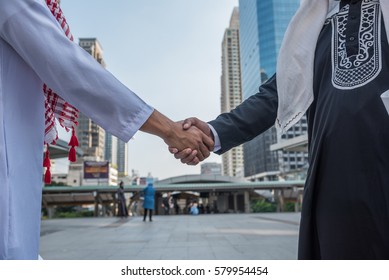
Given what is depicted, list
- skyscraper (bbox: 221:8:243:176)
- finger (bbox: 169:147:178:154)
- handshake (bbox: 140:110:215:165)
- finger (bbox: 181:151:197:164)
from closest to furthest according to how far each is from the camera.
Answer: handshake (bbox: 140:110:215:165) < finger (bbox: 169:147:178:154) < finger (bbox: 181:151:197:164) < skyscraper (bbox: 221:8:243:176)

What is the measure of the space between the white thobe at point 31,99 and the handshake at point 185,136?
0.11m

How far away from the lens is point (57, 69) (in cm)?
103

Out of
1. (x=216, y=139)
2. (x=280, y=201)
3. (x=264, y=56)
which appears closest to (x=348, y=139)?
(x=216, y=139)

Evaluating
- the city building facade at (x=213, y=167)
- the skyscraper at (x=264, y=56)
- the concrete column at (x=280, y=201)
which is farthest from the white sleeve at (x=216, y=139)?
the city building facade at (x=213, y=167)

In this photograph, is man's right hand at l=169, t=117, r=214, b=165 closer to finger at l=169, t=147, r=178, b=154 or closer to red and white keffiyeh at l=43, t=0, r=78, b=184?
finger at l=169, t=147, r=178, b=154

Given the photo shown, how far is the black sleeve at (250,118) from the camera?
155 cm

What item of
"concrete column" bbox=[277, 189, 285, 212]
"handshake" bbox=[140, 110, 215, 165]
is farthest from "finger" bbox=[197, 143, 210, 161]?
"concrete column" bbox=[277, 189, 285, 212]

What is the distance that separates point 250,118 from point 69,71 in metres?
0.84

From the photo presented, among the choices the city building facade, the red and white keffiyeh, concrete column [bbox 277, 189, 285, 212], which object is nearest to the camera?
the red and white keffiyeh

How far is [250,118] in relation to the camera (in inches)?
61.3

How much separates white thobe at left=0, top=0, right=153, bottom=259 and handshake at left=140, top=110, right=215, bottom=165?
0.35 feet

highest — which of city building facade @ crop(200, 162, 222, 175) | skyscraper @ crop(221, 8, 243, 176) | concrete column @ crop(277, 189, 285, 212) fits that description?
skyscraper @ crop(221, 8, 243, 176)

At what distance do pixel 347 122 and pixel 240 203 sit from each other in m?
35.5

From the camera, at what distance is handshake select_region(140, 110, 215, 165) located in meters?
1.22
